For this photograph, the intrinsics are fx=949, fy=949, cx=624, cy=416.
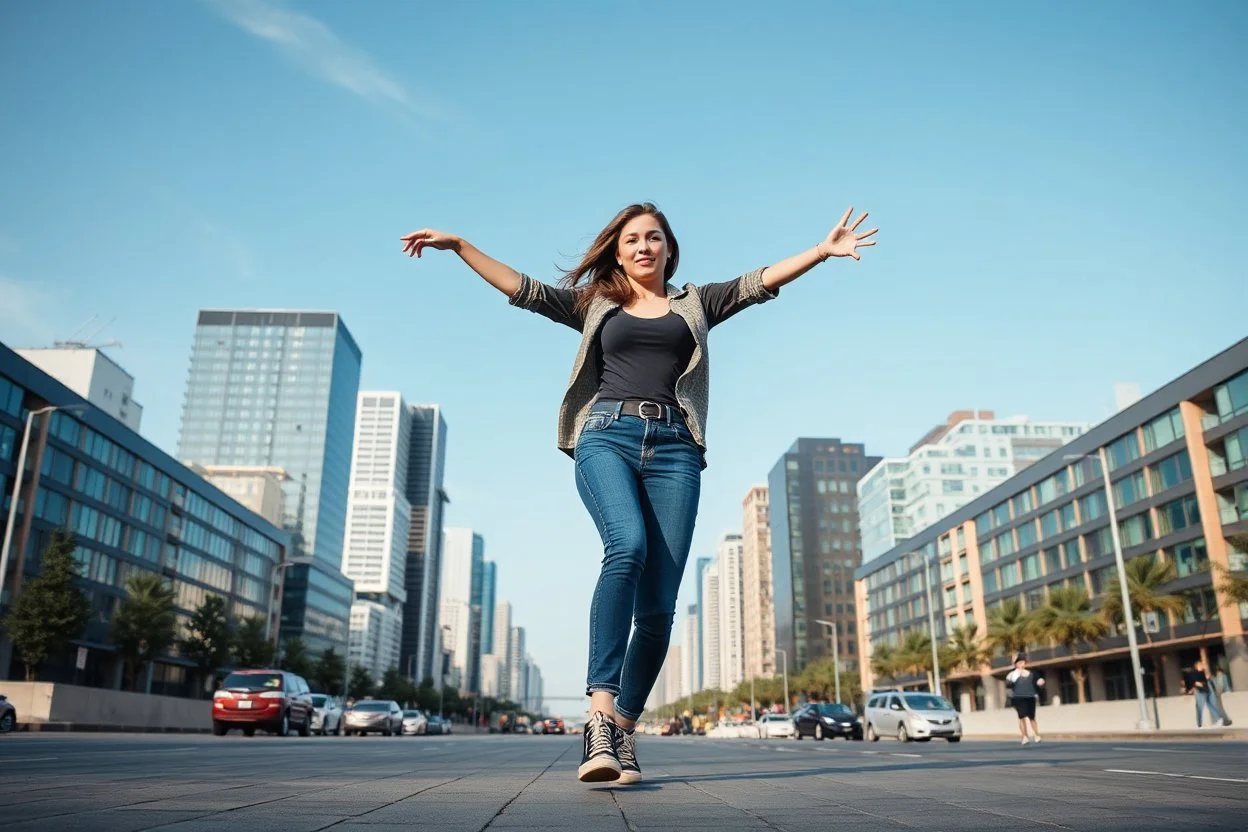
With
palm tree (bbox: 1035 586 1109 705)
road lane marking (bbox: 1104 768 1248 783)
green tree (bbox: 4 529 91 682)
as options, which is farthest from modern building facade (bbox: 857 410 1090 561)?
road lane marking (bbox: 1104 768 1248 783)

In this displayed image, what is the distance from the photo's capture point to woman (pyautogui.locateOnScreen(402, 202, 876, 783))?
163 inches

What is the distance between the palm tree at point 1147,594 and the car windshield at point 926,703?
2237 centimetres

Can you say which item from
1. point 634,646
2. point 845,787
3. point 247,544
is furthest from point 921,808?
point 247,544

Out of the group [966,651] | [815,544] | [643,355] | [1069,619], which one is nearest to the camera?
[643,355]

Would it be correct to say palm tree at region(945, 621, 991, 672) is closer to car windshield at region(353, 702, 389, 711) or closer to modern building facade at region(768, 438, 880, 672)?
car windshield at region(353, 702, 389, 711)

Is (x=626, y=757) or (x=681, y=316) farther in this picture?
(x=681, y=316)

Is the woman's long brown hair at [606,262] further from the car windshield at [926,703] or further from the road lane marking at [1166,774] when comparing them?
the car windshield at [926,703]

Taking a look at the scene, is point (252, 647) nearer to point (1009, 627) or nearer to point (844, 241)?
Result: point (1009, 627)

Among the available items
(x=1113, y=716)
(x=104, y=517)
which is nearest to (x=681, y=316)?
(x=1113, y=716)

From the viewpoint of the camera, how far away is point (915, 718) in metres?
23.8

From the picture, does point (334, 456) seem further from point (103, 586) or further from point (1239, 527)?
point (1239, 527)

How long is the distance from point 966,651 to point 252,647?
4728 centimetres

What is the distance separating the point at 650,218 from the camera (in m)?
4.90

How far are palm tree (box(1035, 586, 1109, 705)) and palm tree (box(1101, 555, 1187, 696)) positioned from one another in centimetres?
217
